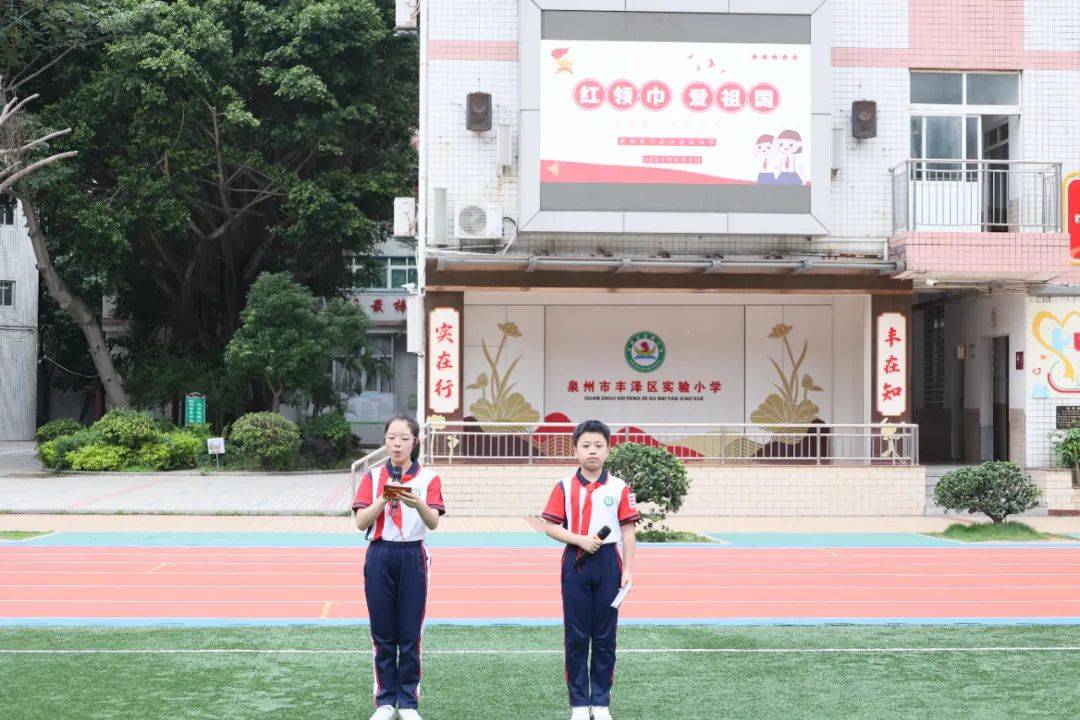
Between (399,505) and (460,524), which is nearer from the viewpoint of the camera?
(399,505)

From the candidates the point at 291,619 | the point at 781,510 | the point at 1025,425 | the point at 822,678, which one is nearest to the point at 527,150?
the point at 781,510

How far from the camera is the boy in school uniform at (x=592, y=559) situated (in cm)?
648

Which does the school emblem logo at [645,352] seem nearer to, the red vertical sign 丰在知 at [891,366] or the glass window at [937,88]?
the red vertical sign 丰在知 at [891,366]

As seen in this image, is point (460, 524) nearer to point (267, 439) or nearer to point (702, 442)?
point (702, 442)

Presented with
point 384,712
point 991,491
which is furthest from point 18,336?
point 384,712

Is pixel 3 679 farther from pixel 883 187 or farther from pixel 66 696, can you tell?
pixel 883 187

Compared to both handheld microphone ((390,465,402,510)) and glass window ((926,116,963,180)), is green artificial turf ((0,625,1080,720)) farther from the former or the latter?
glass window ((926,116,963,180))

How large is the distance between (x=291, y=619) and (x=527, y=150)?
1069cm

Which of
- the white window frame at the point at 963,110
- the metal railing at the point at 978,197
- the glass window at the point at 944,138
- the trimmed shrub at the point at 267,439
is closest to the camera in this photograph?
the metal railing at the point at 978,197

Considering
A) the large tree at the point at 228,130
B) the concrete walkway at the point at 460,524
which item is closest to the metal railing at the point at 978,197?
the concrete walkway at the point at 460,524

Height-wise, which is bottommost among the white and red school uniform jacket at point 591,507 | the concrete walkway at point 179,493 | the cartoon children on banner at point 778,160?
the concrete walkway at point 179,493

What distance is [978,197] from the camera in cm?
2053

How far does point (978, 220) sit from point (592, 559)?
15788 millimetres

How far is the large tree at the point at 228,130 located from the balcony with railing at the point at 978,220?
13397 mm
